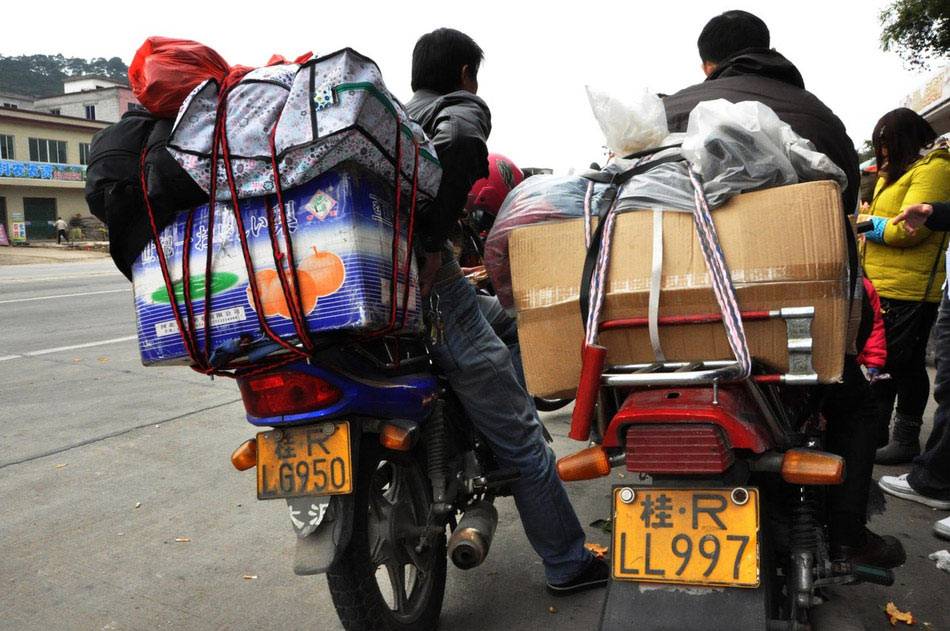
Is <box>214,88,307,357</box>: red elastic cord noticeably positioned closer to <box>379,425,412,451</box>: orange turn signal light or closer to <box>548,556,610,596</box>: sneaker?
<box>379,425,412,451</box>: orange turn signal light

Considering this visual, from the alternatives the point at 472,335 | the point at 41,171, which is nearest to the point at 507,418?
the point at 472,335

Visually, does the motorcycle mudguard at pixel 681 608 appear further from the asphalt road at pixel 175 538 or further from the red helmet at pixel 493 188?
the red helmet at pixel 493 188

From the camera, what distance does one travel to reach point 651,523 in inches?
68.9

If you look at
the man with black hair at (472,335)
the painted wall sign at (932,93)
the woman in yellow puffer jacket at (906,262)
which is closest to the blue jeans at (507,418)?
the man with black hair at (472,335)

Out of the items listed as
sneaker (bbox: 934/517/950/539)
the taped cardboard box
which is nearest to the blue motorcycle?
the taped cardboard box

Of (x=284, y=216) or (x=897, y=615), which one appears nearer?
(x=284, y=216)

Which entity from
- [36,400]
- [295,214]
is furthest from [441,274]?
[36,400]

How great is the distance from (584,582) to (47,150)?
51.4 metres

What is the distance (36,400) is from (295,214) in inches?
196

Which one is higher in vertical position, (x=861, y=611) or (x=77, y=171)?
(x=77, y=171)

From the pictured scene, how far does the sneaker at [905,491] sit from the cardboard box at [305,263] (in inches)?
117

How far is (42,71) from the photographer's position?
302ft

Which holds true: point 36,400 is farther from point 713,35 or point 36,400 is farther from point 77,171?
point 77,171

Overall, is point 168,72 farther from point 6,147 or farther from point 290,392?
point 6,147
